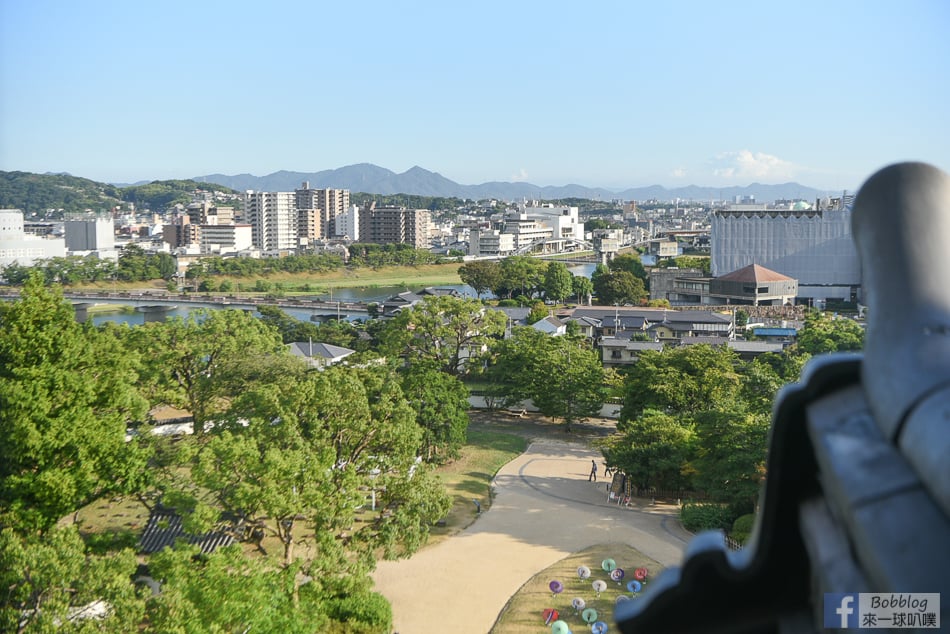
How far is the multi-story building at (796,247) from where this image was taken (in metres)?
56.8

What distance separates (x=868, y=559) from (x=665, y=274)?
56.2 meters

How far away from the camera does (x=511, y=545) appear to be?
1644 centimetres

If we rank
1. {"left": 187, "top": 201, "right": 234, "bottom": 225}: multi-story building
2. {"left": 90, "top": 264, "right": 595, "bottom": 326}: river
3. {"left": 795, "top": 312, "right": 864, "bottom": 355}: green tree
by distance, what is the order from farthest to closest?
{"left": 187, "top": 201, "right": 234, "bottom": 225}: multi-story building → {"left": 90, "top": 264, "right": 595, "bottom": 326}: river → {"left": 795, "top": 312, "right": 864, "bottom": 355}: green tree

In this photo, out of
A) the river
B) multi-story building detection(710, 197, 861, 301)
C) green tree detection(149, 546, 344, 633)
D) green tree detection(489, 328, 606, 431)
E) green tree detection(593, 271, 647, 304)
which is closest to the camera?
green tree detection(149, 546, 344, 633)

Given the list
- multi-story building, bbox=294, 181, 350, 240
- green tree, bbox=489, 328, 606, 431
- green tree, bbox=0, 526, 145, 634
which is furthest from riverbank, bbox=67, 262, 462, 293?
green tree, bbox=0, 526, 145, 634

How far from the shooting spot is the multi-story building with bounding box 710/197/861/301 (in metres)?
56.8

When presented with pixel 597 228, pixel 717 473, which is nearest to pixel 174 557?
pixel 717 473

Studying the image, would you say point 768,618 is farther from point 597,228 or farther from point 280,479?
point 597,228

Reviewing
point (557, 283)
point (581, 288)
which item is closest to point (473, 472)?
point (557, 283)

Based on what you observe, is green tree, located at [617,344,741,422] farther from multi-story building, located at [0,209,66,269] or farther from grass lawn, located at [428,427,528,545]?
multi-story building, located at [0,209,66,269]

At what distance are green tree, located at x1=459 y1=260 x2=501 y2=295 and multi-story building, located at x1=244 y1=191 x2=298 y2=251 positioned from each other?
53.8m

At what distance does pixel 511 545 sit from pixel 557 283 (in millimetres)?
39292

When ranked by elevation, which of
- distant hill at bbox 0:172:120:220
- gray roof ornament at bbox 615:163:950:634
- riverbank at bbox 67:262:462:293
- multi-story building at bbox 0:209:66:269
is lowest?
riverbank at bbox 67:262:462:293

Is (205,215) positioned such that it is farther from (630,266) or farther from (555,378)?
(555,378)
